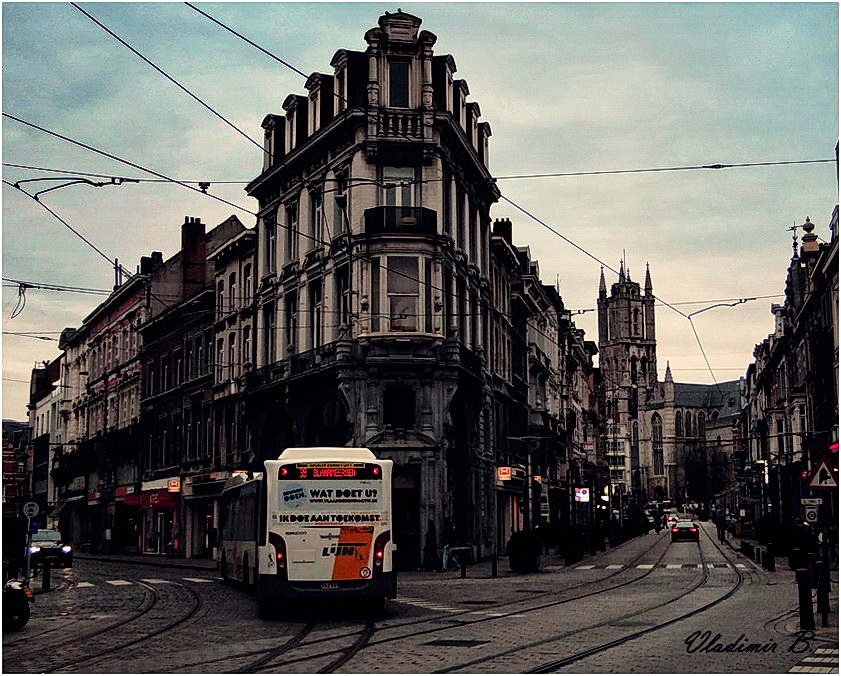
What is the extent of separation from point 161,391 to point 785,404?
4167 cm

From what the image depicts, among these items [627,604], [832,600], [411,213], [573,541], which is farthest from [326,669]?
[573,541]

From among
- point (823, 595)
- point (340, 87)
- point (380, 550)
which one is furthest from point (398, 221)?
point (823, 595)

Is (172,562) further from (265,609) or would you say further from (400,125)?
(265,609)

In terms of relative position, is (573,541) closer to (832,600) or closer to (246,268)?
(246,268)

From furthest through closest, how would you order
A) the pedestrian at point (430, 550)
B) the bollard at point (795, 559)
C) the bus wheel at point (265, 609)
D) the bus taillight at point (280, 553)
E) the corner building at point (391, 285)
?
the corner building at point (391, 285), the pedestrian at point (430, 550), the bollard at point (795, 559), the bus wheel at point (265, 609), the bus taillight at point (280, 553)

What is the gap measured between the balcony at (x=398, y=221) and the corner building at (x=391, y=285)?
47mm

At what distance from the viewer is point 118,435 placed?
65688mm

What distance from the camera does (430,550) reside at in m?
38.5

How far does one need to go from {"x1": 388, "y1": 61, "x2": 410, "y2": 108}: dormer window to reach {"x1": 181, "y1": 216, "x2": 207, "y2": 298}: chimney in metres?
23.7

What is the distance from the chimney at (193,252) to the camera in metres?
62.1

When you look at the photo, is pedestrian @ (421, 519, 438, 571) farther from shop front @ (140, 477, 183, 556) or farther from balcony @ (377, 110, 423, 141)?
shop front @ (140, 477, 183, 556)

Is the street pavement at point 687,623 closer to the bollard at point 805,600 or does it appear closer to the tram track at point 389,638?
the bollard at point 805,600

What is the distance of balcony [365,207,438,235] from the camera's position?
39875mm

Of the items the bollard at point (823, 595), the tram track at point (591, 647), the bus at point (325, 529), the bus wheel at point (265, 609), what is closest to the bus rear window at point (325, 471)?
the bus at point (325, 529)
